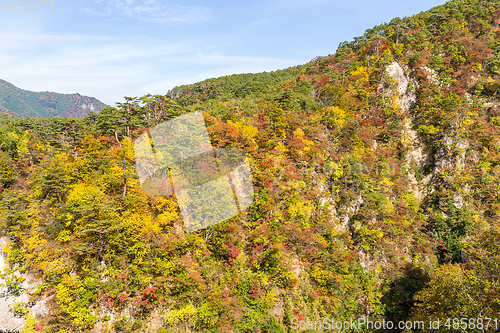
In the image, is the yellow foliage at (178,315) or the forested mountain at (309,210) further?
the forested mountain at (309,210)

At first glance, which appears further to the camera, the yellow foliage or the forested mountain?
the forested mountain

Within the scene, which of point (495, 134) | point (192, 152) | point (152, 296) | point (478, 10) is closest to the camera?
point (152, 296)

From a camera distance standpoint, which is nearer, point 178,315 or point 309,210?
point 178,315

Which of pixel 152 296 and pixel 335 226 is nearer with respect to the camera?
pixel 152 296

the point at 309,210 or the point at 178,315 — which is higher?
the point at 309,210

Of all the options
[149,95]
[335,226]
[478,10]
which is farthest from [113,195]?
[478,10]

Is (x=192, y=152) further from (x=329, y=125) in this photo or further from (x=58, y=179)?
(x=329, y=125)

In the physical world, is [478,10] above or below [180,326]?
above

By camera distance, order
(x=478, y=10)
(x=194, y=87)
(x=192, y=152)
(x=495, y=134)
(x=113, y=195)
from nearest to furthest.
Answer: (x=113, y=195) < (x=192, y=152) < (x=495, y=134) < (x=478, y=10) < (x=194, y=87)
